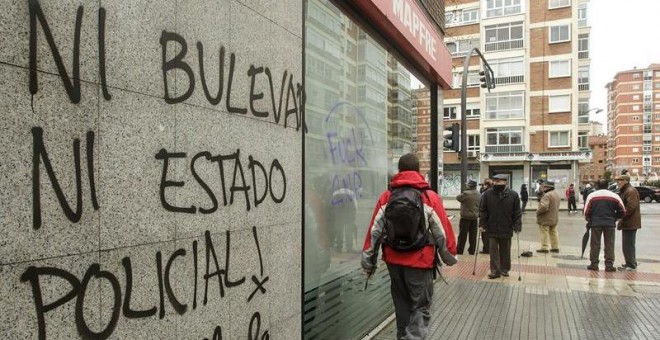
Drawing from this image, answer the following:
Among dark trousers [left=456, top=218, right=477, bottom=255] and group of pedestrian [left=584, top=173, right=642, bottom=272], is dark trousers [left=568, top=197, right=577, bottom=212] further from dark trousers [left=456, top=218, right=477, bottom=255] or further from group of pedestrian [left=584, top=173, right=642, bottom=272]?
group of pedestrian [left=584, top=173, right=642, bottom=272]

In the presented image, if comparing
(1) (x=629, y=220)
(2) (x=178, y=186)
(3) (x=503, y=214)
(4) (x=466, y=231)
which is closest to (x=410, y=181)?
(2) (x=178, y=186)

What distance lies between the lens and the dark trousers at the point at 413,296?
13.1 feet

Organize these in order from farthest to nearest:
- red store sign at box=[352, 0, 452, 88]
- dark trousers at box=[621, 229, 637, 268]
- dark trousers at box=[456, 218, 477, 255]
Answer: dark trousers at box=[456, 218, 477, 255]
dark trousers at box=[621, 229, 637, 268]
red store sign at box=[352, 0, 452, 88]

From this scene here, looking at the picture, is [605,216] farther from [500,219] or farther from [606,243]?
[500,219]

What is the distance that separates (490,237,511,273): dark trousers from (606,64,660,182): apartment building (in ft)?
439

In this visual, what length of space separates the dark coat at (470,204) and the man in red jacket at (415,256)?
7034 mm

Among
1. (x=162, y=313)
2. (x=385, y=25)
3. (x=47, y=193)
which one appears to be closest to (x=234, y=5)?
(x=47, y=193)

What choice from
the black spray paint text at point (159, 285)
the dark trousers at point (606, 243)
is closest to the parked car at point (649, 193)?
the dark trousers at point (606, 243)

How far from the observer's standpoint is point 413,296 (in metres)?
4.03

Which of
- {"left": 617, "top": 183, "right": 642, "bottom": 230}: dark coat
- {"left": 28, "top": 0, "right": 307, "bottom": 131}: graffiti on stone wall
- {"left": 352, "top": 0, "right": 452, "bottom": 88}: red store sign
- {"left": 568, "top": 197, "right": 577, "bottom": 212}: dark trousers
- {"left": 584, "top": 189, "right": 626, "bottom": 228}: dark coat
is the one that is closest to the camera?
{"left": 28, "top": 0, "right": 307, "bottom": 131}: graffiti on stone wall

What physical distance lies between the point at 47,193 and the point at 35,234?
0.52ft

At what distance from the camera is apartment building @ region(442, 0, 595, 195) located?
3841 cm

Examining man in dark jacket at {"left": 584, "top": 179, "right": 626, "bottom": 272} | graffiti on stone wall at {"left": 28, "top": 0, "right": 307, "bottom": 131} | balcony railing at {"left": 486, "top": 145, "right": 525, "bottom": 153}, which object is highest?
balcony railing at {"left": 486, "top": 145, "right": 525, "bottom": 153}

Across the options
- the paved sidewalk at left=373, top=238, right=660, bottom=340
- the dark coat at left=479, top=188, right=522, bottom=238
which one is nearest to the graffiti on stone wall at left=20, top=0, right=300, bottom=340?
the paved sidewalk at left=373, top=238, right=660, bottom=340
